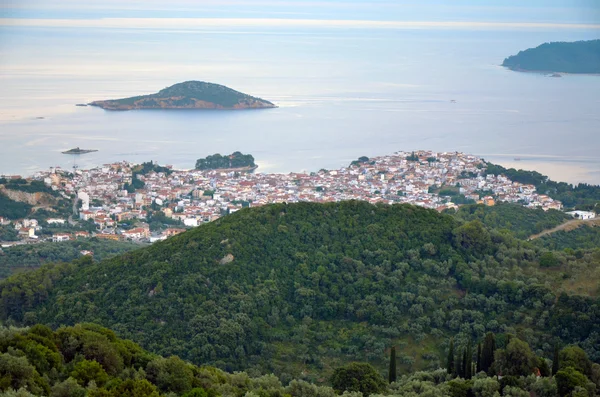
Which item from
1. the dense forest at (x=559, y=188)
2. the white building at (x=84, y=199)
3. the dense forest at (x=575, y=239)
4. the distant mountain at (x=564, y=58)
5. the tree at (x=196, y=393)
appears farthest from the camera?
the distant mountain at (x=564, y=58)

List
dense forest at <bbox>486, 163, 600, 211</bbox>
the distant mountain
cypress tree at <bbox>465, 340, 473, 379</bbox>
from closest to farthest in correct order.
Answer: cypress tree at <bbox>465, 340, 473, 379</bbox>
dense forest at <bbox>486, 163, 600, 211</bbox>
the distant mountain

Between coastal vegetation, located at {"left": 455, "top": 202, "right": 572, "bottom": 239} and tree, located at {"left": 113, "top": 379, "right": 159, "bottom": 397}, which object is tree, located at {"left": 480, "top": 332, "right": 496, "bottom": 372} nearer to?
tree, located at {"left": 113, "top": 379, "right": 159, "bottom": 397}

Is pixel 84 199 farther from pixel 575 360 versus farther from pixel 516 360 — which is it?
pixel 575 360

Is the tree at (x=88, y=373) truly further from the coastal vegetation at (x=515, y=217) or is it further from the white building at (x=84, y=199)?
the white building at (x=84, y=199)

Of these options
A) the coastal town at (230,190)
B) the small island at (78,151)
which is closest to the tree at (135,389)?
the coastal town at (230,190)

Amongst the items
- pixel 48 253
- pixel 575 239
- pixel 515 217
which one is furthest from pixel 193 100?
pixel 575 239

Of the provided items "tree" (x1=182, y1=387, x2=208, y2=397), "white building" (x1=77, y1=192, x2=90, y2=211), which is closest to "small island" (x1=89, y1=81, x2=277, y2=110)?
"white building" (x1=77, y1=192, x2=90, y2=211)
